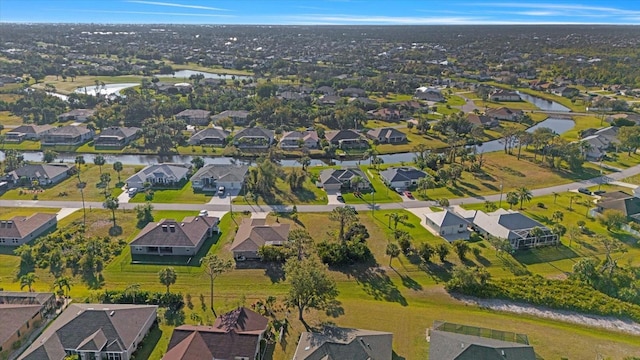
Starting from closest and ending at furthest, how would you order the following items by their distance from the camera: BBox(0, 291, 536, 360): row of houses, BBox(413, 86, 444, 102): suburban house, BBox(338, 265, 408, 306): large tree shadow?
1. BBox(0, 291, 536, 360): row of houses
2. BBox(338, 265, 408, 306): large tree shadow
3. BBox(413, 86, 444, 102): suburban house

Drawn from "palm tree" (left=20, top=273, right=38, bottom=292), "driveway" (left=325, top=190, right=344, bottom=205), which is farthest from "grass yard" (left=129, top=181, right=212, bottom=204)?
"palm tree" (left=20, top=273, right=38, bottom=292)

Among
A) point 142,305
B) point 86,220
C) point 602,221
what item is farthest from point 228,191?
point 602,221

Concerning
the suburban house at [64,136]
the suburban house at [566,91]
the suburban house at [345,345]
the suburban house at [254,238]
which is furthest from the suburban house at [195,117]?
the suburban house at [566,91]

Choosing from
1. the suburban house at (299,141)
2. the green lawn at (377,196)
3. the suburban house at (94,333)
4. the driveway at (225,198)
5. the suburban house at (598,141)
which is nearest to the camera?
the suburban house at (94,333)

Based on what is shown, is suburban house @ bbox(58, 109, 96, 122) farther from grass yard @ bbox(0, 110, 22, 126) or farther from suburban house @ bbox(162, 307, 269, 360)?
suburban house @ bbox(162, 307, 269, 360)

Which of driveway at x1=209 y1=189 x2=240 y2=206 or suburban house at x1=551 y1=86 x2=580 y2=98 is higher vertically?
suburban house at x1=551 y1=86 x2=580 y2=98

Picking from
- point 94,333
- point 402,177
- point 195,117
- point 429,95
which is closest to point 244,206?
point 402,177

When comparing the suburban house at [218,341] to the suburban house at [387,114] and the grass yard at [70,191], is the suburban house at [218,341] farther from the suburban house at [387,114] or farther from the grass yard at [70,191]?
the suburban house at [387,114]
